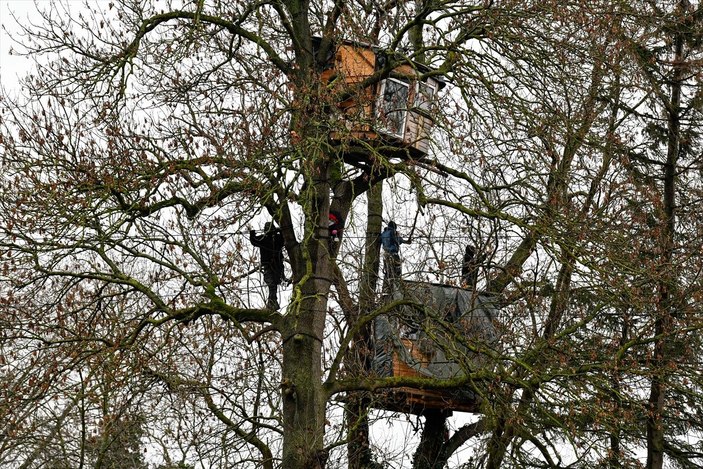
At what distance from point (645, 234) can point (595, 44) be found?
8.04ft

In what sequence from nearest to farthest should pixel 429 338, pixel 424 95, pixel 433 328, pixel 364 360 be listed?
pixel 433 328 < pixel 429 338 < pixel 424 95 < pixel 364 360

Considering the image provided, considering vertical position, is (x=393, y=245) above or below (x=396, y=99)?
below

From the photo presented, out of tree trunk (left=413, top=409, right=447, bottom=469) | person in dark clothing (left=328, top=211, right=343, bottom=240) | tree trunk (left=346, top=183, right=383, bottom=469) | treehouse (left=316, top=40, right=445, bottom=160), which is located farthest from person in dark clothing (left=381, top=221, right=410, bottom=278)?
tree trunk (left=413, top=409, right=447, bottom=469)

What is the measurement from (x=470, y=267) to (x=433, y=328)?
1048mm

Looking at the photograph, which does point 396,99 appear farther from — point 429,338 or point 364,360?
point 364,360

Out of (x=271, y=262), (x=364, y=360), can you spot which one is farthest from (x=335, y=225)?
(x=364, y=360)

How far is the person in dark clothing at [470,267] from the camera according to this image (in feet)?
39.6

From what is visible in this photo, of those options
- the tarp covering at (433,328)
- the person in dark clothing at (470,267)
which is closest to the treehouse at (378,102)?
the person in dark clothing at (470,267)

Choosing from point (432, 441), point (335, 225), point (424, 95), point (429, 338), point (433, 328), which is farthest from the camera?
point (432, 441)

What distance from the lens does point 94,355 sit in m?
10.6

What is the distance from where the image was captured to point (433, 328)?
1134 centimetres

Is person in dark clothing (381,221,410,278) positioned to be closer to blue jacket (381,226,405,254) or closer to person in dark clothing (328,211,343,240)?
blue jacket (381,226,405,254)

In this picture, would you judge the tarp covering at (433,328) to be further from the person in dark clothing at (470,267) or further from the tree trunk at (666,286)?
the tree trunk at (666,286)

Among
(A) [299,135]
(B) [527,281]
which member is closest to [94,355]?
(A) [299,135]
